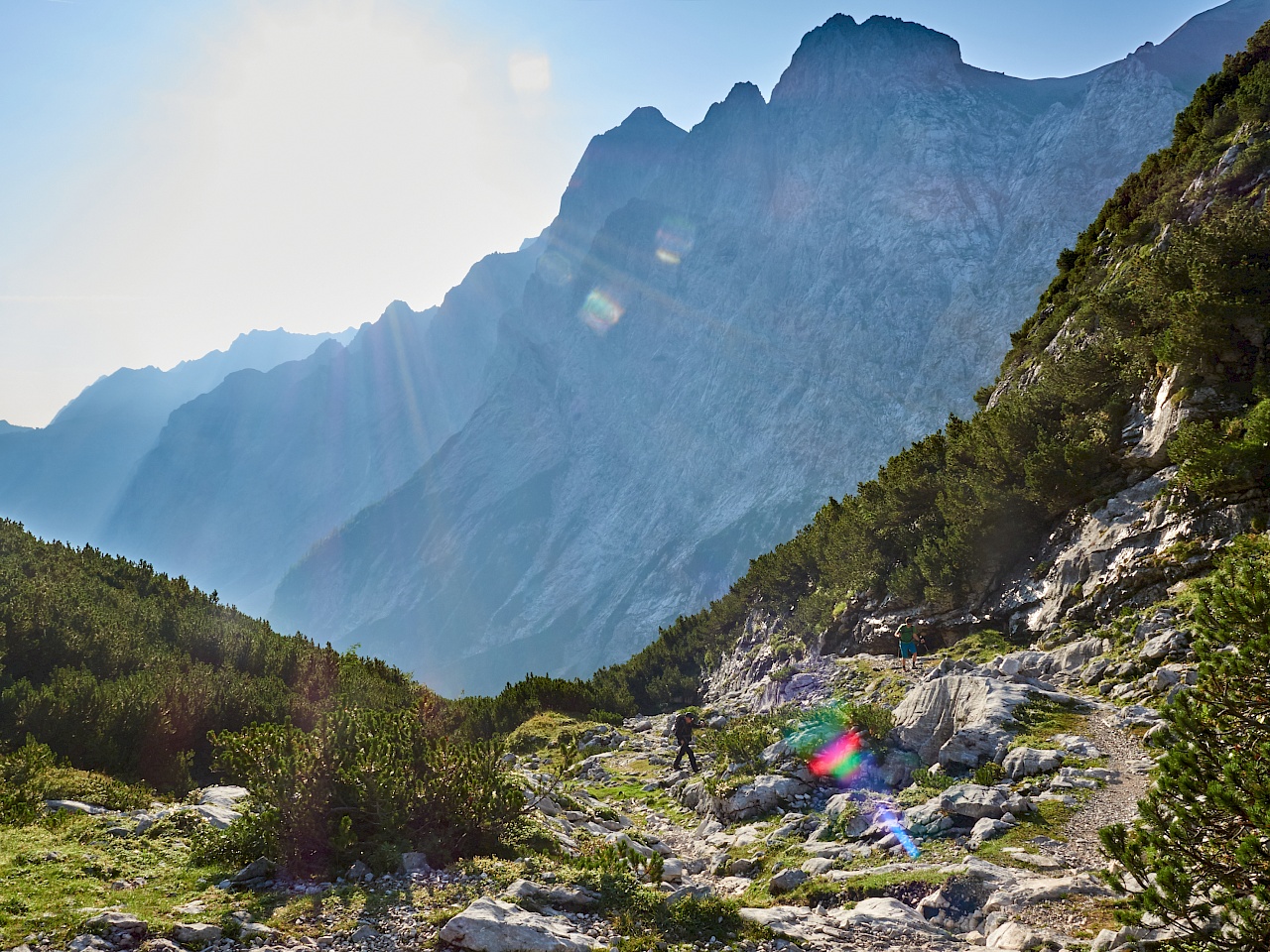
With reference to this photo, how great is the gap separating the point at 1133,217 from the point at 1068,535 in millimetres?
16926

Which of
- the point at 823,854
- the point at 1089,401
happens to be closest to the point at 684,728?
the point at 823,854

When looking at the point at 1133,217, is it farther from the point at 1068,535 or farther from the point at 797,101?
the point at 797,101

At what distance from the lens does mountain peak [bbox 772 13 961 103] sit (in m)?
162

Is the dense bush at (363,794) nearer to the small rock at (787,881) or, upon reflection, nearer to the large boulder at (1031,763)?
the small rock at (787,881)

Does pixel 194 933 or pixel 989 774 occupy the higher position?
pixel 194 933

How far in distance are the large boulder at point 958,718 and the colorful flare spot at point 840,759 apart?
774 mm

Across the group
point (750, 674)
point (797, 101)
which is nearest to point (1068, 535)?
point (750, 674)

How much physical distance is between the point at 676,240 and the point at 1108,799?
20060cm

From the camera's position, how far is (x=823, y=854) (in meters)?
8.39

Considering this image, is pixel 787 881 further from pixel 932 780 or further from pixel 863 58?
pixel 863 58

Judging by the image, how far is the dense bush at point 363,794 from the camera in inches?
278

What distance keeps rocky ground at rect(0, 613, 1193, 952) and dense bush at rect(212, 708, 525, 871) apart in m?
0.40

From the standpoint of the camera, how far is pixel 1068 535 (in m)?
17.7

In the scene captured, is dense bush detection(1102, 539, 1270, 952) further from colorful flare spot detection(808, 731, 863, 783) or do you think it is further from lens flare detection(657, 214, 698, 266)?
lens flare detection(657, 214, 698, 266)
